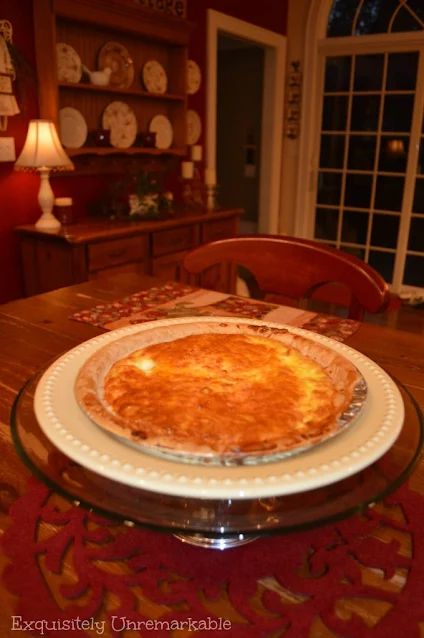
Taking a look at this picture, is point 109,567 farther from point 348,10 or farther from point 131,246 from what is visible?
point 348,10

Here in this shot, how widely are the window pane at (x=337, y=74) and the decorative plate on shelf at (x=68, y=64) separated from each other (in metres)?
2.60

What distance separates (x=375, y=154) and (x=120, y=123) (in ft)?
7.92

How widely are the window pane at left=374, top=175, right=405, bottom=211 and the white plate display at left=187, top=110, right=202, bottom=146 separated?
1.72 m

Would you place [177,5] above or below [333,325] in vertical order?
above

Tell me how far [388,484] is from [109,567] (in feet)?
1.02

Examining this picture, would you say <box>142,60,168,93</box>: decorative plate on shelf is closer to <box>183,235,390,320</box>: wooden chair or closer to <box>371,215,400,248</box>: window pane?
<box>183,235,390,320</box>: wooden chair

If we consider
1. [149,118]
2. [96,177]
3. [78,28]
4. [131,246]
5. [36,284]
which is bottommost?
[36,284]

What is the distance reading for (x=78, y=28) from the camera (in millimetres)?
2916

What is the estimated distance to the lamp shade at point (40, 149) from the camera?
2504 mm

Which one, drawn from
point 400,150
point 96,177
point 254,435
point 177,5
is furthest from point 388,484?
point 400,150

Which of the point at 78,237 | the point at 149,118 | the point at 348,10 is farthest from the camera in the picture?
the point at 348,10

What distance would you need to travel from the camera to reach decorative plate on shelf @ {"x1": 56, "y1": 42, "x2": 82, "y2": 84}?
2.83 metres

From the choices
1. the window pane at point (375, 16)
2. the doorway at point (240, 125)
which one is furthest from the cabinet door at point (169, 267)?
the doorway at point (240, 125)

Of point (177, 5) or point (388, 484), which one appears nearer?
point (388, 484)
